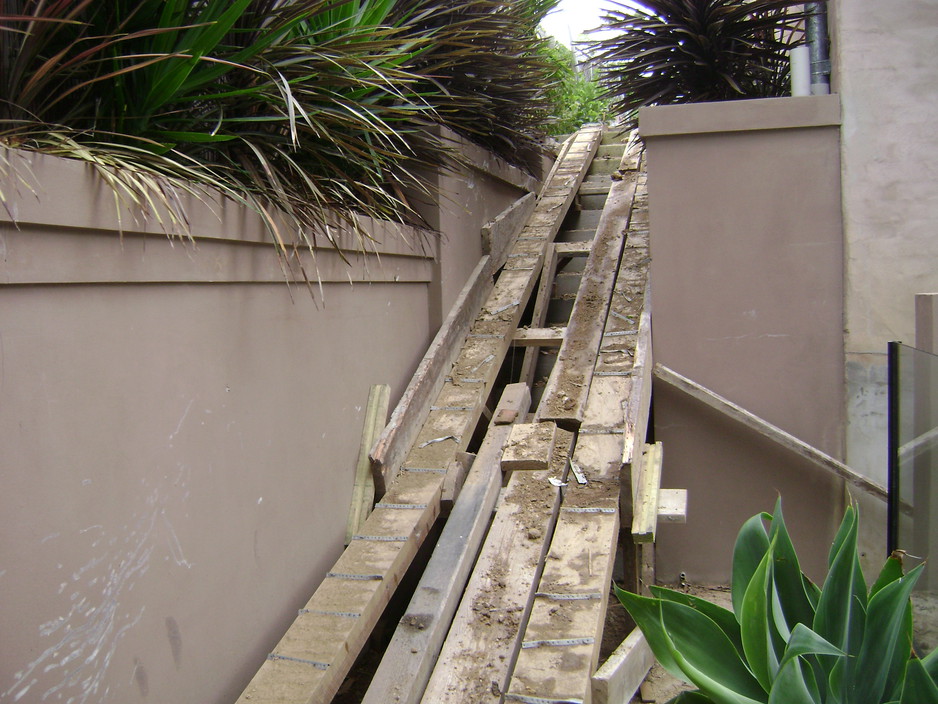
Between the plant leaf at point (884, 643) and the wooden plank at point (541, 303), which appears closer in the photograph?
the plant leaf at point (884, 643)

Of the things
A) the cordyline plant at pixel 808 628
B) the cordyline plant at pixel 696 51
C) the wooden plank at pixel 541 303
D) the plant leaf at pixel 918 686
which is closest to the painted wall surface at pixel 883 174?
the cordyline plant at pixel 696 51

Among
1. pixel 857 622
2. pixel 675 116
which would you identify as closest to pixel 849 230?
pixel 675 116

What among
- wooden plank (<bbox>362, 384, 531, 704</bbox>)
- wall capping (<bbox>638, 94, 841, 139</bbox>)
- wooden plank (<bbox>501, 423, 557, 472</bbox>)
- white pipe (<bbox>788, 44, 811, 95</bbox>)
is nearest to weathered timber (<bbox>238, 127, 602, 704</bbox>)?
wooden plank (<bbox>362, 384, 531, 704</bbox>)

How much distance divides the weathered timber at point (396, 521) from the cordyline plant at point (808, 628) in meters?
1.05

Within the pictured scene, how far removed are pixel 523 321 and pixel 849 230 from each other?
194 centimetres

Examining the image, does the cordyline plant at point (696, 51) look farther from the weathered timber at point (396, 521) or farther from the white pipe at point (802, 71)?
the weathered timber at point (396, 521)

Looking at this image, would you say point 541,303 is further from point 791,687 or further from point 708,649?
point 791,687

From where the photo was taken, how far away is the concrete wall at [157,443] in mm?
1866

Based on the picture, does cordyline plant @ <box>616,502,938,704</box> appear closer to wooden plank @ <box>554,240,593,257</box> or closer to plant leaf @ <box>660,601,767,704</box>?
plant leaf @ <box>660,601,767,704</box>

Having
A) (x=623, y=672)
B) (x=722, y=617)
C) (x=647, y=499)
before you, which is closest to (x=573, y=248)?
(x=647, y=499)

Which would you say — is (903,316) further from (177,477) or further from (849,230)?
(177,477)

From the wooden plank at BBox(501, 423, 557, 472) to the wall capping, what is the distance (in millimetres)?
1842

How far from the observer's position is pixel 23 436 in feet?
6.07

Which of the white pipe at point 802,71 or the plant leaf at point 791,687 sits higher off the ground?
the white pipe at point 802,71
